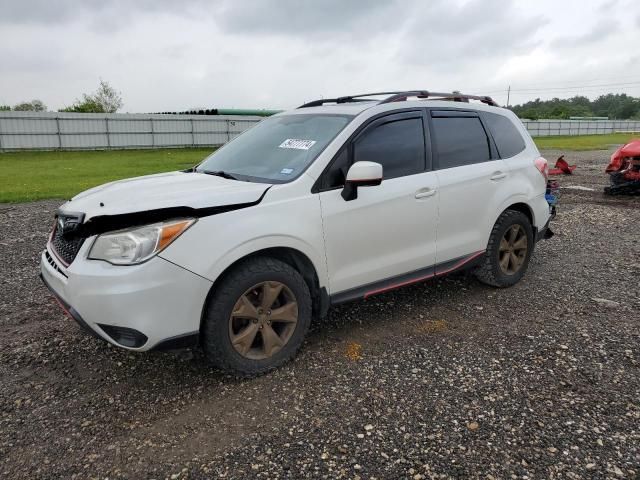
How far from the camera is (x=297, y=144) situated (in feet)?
12.8

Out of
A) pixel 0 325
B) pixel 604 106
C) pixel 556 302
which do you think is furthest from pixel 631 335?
pixel 604 106

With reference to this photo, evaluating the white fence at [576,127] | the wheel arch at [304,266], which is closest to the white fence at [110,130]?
the wheel arch at [304,266]

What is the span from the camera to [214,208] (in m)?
3.09

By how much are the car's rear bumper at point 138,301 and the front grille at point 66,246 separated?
11 centimetres

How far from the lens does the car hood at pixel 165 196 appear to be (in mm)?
3025

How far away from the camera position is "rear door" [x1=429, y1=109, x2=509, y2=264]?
4.30 metres

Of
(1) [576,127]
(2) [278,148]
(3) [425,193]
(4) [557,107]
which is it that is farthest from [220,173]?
(4) [557,107]

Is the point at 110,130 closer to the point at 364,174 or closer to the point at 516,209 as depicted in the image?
the point at 516,209

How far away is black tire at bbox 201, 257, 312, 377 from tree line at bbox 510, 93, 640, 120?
3634 inches

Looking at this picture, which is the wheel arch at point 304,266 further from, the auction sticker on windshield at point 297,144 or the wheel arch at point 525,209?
the wheel arch at point 525,209

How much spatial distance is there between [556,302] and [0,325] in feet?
16.3

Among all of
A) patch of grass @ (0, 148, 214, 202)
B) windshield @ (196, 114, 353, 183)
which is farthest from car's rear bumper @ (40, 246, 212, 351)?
patch of grass @ (0, 148, 214, 202)

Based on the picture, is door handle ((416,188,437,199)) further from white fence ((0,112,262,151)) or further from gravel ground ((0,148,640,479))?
white fence ((0,112,262,151))

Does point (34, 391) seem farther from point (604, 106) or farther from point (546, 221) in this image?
point (604, 106)
